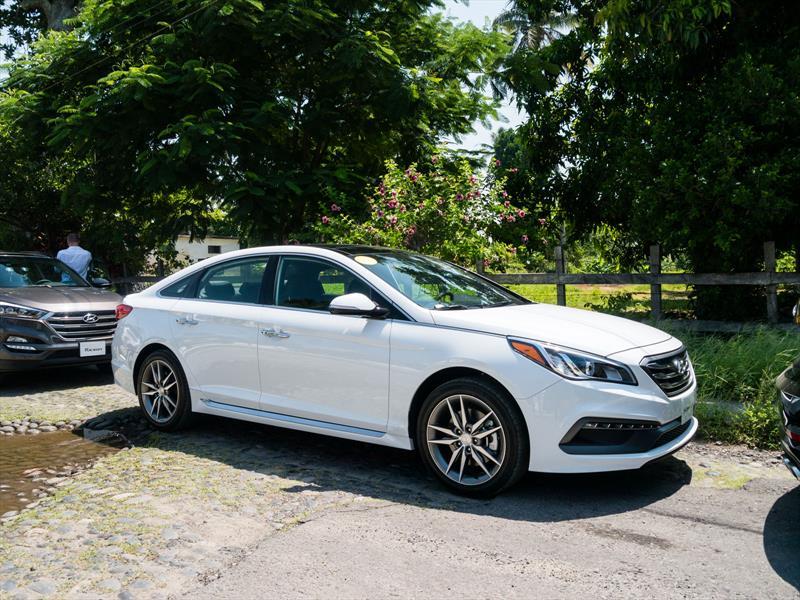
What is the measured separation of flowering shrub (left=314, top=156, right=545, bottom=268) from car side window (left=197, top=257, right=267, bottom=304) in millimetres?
4265

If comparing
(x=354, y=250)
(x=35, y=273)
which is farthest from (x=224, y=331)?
(x=35, y=273)

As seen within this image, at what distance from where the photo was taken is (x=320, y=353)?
5449 mm

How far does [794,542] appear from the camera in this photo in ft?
13.2

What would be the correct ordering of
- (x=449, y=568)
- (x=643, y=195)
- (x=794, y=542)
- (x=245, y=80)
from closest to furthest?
(x=449, y=568), (x=794, y=542), (x=643, y=195), (x=245, y=80)

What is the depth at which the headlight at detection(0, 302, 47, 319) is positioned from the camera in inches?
354

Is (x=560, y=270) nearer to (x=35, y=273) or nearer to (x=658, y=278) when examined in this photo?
(x=658, y=278)

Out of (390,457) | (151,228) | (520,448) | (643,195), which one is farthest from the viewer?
(151,228)

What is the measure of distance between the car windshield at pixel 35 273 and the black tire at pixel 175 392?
412 cm

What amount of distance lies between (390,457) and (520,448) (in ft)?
4.80

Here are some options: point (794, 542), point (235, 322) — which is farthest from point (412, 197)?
point (794, 542)

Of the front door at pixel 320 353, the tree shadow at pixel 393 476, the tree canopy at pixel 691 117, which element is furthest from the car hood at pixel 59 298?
the tree canopy at pixel 691 117

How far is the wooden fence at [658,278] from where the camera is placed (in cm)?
918

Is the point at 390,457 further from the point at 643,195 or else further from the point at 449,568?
the point at 643,195

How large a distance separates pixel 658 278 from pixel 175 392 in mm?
6598
